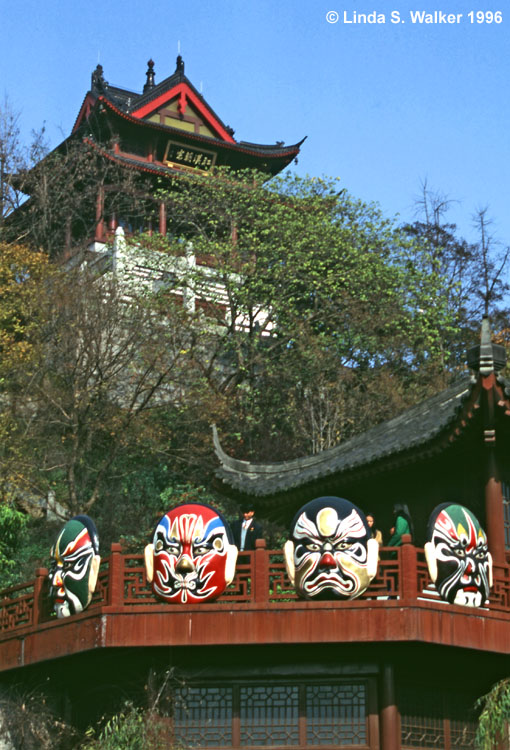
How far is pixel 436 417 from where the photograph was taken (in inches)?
826

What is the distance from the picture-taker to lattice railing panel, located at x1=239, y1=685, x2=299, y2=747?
17688 mm

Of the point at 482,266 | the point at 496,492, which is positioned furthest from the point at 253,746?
the point at 482,266

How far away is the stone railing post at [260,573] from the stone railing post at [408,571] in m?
1.98

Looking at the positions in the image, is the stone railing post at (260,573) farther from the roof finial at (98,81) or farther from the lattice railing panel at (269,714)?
the roof finial at (98,81)

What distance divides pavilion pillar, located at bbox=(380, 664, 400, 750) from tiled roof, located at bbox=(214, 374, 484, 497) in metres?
3.76

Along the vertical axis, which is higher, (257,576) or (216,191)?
(216,191)

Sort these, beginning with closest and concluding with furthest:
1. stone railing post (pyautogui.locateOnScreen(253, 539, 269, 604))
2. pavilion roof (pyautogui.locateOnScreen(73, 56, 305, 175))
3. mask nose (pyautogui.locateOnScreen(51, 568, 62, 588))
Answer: stone railing post (pyautogui.locateOnScreen(253, 539, 269, 604)) → mask nose (pyautogui.locateOnScreen(51, 568, 62, 588)) → pavilion roof (pyautogui.locateOnScreen(73, 56, 305, 175))

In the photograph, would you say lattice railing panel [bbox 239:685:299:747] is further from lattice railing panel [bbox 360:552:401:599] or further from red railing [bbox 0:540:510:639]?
lattice railing panel [bbox 360:552:401:599]

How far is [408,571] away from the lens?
56.7 ft

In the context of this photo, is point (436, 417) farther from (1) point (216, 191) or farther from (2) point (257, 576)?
(1) point (216, 191)

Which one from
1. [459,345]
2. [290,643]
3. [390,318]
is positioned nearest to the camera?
[290,643]

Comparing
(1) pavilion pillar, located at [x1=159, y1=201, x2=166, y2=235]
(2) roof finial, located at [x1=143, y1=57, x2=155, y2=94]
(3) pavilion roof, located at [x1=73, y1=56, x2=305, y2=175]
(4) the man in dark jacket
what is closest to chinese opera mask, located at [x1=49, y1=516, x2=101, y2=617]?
(4) the man in dark jacket

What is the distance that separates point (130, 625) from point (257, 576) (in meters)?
2.00

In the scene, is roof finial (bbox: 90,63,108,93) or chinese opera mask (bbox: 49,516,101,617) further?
roof finial (bbox: 90,63,108,93)
